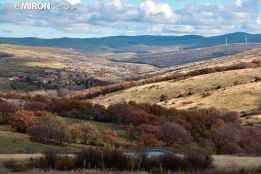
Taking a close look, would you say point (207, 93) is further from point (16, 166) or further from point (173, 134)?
point (16, 166)

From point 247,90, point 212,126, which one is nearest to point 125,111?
point 212,126

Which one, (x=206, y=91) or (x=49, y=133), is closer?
(x=49, y=133)

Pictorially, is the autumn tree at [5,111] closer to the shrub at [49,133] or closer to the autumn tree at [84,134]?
the autumn tree at [84,134]

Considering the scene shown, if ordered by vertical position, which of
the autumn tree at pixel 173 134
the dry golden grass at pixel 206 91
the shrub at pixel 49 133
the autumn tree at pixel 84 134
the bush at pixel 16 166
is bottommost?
the dry golden grass at pixel 206 91

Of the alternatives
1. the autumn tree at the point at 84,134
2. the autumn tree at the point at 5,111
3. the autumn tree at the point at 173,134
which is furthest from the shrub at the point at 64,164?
the autumn tree at the point at 5,111

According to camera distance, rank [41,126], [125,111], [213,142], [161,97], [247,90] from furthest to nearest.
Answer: [161,97]
[247,90]
[125,111]
[213,142]
[41,126]

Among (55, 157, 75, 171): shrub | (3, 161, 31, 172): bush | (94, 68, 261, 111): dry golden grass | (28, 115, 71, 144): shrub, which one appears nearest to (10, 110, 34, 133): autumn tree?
(28, 115, 71, 144): shrub

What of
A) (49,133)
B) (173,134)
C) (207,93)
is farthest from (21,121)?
(207,93)

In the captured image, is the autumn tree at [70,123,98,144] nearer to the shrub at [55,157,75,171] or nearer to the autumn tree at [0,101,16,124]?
the autumn tree at [0,101,16,124]

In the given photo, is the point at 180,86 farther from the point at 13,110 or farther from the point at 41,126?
the point at 41,126

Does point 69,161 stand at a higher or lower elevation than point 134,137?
higher

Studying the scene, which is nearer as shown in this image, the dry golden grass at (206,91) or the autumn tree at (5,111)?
the autumn tree at (5,111)
